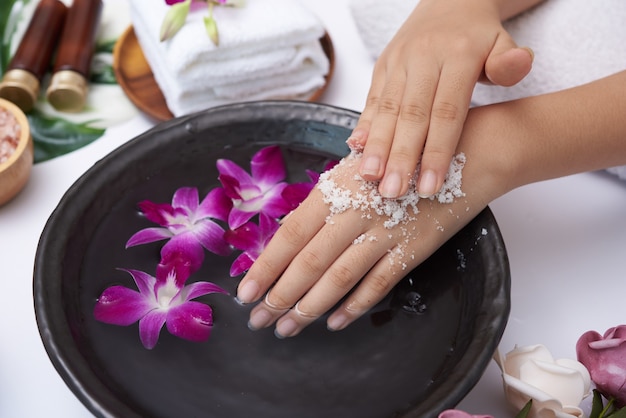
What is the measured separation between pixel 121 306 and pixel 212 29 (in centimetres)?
38

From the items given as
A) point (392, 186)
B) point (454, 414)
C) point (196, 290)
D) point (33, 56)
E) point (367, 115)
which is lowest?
point (454, 414)

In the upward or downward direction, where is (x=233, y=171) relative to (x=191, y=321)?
upward

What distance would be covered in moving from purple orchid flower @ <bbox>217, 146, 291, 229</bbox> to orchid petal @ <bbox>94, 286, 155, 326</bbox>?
0.44 feet

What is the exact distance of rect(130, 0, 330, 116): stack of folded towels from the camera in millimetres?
857

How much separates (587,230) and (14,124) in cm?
71

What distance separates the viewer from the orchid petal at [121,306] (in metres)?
0.65

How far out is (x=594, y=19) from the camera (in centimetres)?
87

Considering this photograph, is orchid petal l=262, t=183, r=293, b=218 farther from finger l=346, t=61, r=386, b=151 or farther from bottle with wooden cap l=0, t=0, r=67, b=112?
bottle with wooden cap l=0, t=0, r=67, b=112

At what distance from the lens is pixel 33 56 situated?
0.94 m

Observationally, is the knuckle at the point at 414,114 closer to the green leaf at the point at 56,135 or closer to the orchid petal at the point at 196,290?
the orchid petal at the point at 196,290

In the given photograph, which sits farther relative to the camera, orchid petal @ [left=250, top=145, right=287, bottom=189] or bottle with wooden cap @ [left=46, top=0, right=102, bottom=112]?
bottle with wooden cap @ [left=46, top=0, right=102, bottom=112]

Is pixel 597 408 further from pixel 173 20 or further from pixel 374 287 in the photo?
pixel 173 20

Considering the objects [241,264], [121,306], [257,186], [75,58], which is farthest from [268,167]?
[75,58]

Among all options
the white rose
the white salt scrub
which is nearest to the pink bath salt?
the white salt scrub
